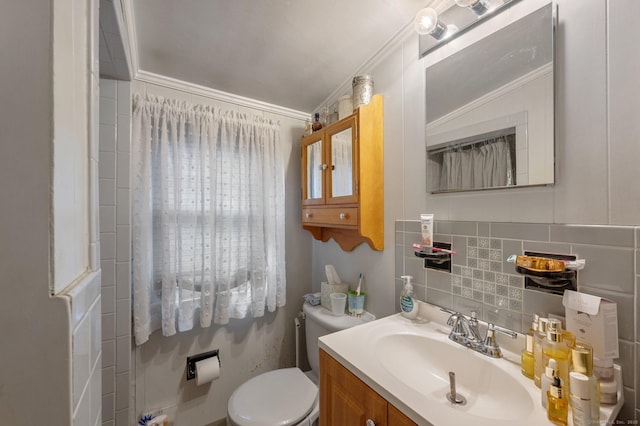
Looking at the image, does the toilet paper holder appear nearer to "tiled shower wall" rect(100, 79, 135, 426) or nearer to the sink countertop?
"tiled shower wall" rect(100, 79, 135, 426)

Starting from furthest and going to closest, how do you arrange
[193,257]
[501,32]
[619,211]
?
[193,257] → [501,32] → [619,211]

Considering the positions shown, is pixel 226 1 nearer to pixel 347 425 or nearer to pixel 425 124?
pixel 425 124

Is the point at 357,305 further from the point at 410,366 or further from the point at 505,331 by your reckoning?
the point at 505,331

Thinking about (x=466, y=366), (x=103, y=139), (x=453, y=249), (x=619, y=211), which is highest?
(x=103, y=139)

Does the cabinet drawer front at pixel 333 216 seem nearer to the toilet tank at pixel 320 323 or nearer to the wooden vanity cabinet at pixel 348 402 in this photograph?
the toilet tank at pixel 320 323

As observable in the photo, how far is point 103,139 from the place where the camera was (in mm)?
1169

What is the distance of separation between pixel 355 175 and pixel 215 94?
1.03 meters

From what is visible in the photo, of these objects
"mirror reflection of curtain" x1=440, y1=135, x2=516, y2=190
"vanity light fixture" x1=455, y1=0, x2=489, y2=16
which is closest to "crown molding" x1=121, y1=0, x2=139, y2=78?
"vanity light fixture" x1=455, y1=0, x2=489, y2=16

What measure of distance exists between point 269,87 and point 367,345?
1471mm

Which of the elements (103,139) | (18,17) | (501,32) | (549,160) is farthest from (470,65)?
(103,139)

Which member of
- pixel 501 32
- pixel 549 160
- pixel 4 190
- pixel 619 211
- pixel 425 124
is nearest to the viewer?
pixel 4 190

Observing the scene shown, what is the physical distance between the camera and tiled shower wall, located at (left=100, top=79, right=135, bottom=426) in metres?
1.17

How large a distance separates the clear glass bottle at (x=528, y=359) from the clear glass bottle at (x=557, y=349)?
70 millimetres

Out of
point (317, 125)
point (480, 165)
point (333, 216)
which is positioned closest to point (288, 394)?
point (333, 216)
